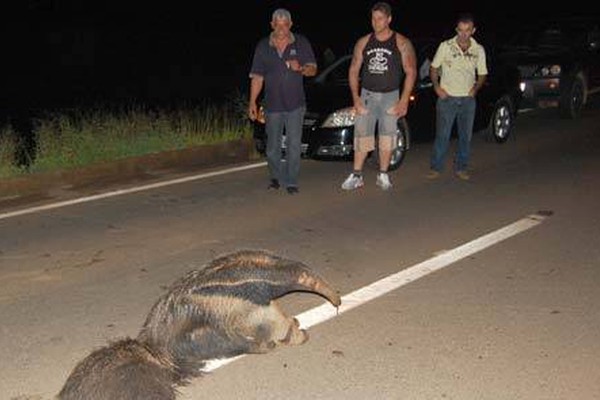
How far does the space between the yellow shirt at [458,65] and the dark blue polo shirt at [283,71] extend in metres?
1.65

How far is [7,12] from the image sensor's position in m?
24.0

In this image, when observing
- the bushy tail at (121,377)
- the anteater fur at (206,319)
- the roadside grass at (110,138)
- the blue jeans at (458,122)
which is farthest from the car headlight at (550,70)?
the bushy tail at (121,377)

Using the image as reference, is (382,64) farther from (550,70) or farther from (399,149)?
(550,70)

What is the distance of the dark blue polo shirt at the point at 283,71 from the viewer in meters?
8.99

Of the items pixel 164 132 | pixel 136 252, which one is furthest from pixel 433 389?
pixel 164 132

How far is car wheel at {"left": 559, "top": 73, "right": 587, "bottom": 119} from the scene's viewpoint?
15141 millimetres

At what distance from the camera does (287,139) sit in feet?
30.5

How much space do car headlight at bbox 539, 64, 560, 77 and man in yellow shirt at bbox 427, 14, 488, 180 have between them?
5.38 meters

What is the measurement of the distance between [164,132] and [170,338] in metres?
7.76

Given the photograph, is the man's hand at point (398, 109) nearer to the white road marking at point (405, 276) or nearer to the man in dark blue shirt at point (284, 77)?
the man in dark blue shirt at point (284, 77)

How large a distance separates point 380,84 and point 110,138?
4.04 metres

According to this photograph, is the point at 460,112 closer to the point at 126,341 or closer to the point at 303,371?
the point at 303,371

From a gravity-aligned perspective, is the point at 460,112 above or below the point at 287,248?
above

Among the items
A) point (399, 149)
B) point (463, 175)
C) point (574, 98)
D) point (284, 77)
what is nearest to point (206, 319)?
point (284, 77)
